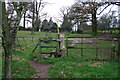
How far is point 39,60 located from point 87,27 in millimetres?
32503

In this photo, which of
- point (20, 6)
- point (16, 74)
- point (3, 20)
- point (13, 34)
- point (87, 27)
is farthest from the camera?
point (87, 27)

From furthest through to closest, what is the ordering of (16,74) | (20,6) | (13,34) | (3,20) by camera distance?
(16,74) → (20,6) → (13,34) → (3,20)

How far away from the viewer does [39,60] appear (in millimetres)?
5996

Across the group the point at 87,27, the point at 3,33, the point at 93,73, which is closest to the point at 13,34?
the point at 3,33

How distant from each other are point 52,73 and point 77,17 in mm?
25878

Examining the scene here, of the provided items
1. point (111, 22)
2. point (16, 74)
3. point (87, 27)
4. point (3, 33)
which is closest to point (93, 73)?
point (16, 74)

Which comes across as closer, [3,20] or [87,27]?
[3,20]

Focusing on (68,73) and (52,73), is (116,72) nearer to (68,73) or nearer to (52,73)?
(68,73)

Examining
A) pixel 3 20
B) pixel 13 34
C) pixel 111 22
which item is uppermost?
pixel 111 22

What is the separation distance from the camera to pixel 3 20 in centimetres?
254

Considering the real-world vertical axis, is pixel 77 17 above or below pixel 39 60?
above

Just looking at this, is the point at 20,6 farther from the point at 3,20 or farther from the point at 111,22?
the point at 111,22

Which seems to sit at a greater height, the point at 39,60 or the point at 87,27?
the point at 87,27

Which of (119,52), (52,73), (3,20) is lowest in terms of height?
(52,73)
